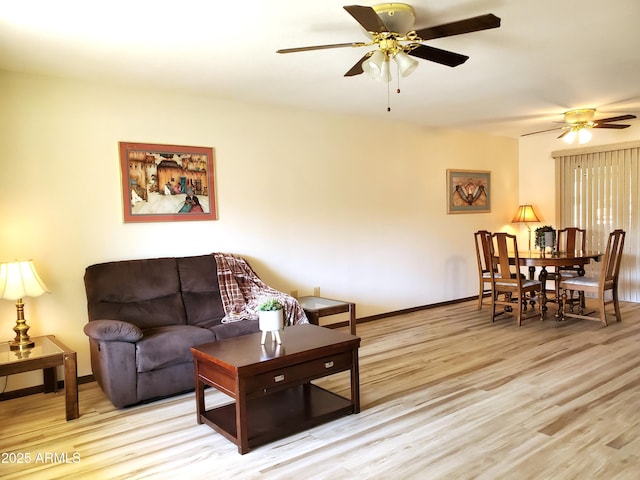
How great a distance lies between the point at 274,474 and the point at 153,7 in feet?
8.15

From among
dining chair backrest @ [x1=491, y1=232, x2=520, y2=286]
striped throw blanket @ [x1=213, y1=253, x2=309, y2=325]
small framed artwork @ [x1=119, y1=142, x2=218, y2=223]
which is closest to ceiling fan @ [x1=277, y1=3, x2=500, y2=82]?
small framed artwork @ [x1=119, y1=142, x2=218, y2=223]

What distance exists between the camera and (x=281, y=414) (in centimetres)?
287

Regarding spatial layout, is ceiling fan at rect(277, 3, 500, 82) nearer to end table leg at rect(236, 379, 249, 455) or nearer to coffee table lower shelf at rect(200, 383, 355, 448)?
end table leg at rect(236, 379, 249, 455)

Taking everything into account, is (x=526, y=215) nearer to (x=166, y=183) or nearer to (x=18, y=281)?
(x=166, y=183)

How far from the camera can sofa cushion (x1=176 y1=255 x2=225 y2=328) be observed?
3.91 meters

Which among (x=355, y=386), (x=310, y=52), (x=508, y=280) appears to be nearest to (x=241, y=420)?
(x=355, y=386)

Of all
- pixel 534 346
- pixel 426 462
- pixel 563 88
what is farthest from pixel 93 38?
pixel 534 346

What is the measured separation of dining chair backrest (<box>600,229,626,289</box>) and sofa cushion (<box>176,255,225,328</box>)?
4031 mm

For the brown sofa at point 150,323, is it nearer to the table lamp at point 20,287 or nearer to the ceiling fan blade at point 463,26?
the table lamp at point 20,287

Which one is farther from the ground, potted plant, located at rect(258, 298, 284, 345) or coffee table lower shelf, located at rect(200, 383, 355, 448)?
potted plant, located at rect(258, 298, 284, 345)

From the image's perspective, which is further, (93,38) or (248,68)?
(248,68)

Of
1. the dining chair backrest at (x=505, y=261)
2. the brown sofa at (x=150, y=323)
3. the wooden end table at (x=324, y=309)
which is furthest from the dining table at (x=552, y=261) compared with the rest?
the brown sofa at (x=150, y=323)

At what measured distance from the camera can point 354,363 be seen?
2.96 metres

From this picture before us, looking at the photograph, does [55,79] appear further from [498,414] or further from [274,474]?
[498,414]
